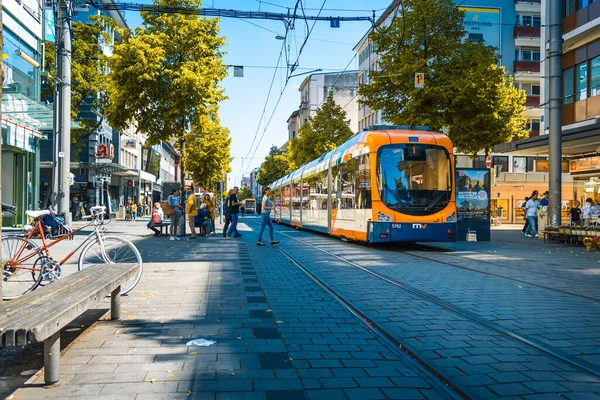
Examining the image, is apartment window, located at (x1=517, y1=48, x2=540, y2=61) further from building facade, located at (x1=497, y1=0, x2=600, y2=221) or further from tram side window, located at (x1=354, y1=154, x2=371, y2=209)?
tram side window, located at (x1=354, y1=154, x2=371, y2=209)

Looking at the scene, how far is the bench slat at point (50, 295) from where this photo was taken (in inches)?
143

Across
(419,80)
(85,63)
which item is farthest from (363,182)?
(85,63)

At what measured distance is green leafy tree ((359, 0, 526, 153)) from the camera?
2338cm

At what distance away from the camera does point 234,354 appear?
4641mm

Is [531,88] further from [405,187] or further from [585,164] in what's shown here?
[405,187]

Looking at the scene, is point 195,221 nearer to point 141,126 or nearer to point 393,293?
point 141,126

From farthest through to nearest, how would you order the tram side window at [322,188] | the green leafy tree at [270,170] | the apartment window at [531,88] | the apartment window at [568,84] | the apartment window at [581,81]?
the green leafy tree at [270,170], the apartment window at [531,88], the apartment window at [568,84], the apartment window at [581,81], the tram side window at [322,188]

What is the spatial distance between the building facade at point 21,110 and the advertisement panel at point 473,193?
15282 mm

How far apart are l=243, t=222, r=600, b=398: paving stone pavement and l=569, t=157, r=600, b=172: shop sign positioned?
57.1 feet

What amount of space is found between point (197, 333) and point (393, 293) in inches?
133

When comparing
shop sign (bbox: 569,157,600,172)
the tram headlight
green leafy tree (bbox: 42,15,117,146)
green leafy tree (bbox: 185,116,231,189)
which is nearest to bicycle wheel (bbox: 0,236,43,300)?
the tram headlight

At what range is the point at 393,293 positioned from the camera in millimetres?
7953

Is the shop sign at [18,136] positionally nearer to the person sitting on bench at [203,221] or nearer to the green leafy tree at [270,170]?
the person sitting on bench at [203,221]

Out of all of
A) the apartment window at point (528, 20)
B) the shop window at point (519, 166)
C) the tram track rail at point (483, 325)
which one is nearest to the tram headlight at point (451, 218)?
the tram track rail at point (483, 325)
